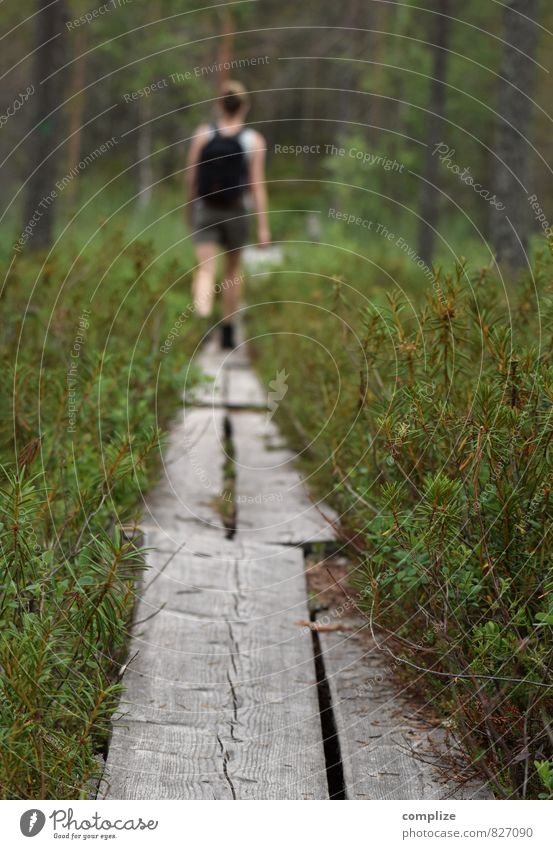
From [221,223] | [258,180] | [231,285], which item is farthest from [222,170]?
[231,285]

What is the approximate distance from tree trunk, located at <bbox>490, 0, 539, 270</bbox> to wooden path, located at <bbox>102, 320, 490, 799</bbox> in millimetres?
4318

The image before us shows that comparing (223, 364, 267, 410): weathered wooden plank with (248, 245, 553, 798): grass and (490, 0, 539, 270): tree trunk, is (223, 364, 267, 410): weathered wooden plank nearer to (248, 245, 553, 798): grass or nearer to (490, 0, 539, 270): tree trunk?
(490, 0, 539, 270): tree trunk

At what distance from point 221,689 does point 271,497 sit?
1.78 m

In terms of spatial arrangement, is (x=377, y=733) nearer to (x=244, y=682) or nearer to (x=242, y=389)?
(x=244, y=682)

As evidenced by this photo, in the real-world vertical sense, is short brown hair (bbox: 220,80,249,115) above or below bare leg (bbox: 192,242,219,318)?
above

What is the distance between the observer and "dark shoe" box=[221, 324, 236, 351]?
8766 millimetres

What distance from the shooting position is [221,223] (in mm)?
8758

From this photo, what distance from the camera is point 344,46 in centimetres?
2703

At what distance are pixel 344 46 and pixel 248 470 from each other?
79.2 ft

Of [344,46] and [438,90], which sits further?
[344,46]

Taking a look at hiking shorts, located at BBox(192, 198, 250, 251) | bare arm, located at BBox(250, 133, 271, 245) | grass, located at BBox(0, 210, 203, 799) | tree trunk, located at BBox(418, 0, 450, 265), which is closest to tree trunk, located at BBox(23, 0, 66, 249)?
hiking shorts, located at BBox(192, 198, 250, 251)
